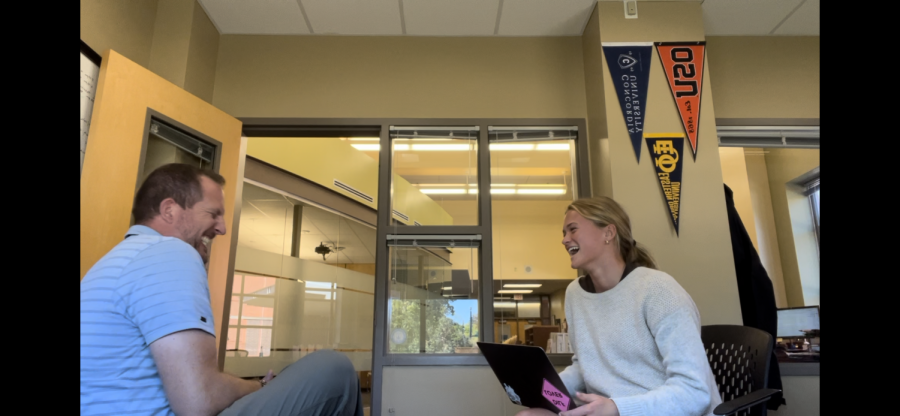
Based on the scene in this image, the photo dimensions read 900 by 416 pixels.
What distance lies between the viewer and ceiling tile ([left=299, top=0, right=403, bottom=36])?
3.22 metres

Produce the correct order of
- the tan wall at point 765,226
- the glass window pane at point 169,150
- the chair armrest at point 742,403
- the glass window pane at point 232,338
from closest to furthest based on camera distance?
the chair armrest at point 742,403, the glass window pane at point 169,150, the tan wall at point 765,226, the glass window pane at point 232,338

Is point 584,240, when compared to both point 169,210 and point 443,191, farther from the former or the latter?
point 443,191

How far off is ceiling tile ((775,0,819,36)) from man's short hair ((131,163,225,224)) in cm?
350

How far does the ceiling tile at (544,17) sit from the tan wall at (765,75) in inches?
35.3

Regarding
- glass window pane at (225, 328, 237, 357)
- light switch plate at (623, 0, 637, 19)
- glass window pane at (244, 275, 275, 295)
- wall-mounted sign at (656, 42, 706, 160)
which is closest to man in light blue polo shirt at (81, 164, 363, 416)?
wall-mounted sign at (656, 42, 706, 160)

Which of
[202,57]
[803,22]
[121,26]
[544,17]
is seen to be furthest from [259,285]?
[803,22]

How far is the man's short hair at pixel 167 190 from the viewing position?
1477mm

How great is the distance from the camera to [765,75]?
348 cm

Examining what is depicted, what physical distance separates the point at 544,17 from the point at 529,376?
2451 millimetres

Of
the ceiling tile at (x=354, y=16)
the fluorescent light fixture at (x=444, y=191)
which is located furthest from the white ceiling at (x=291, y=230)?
the fluorescent light fixture at (x=444, y=191)

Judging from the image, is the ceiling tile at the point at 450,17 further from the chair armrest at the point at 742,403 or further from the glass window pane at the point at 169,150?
the chair armrest at the point at 742,403
